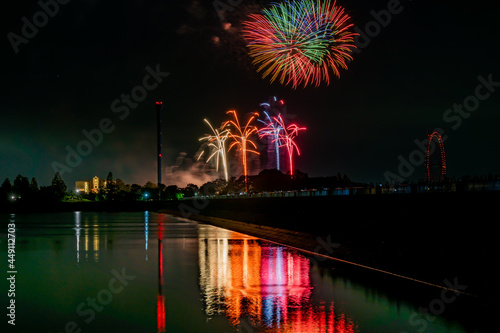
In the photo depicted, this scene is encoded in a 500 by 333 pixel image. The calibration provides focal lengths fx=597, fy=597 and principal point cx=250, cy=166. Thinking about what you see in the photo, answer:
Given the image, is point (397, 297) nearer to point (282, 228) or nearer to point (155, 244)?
point (155, 244)

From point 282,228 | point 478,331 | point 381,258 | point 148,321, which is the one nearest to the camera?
point 478,331

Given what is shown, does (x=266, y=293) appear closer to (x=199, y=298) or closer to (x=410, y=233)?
(x=199, y=298)

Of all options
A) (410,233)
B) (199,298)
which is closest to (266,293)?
(199,298)

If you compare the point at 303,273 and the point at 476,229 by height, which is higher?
the point at 476,229

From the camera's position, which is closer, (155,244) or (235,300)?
(235,300)

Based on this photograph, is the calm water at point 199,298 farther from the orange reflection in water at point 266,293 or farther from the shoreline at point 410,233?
the shoreline at point 410,233

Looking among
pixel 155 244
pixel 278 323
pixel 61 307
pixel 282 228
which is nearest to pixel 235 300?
pixel 278 323
